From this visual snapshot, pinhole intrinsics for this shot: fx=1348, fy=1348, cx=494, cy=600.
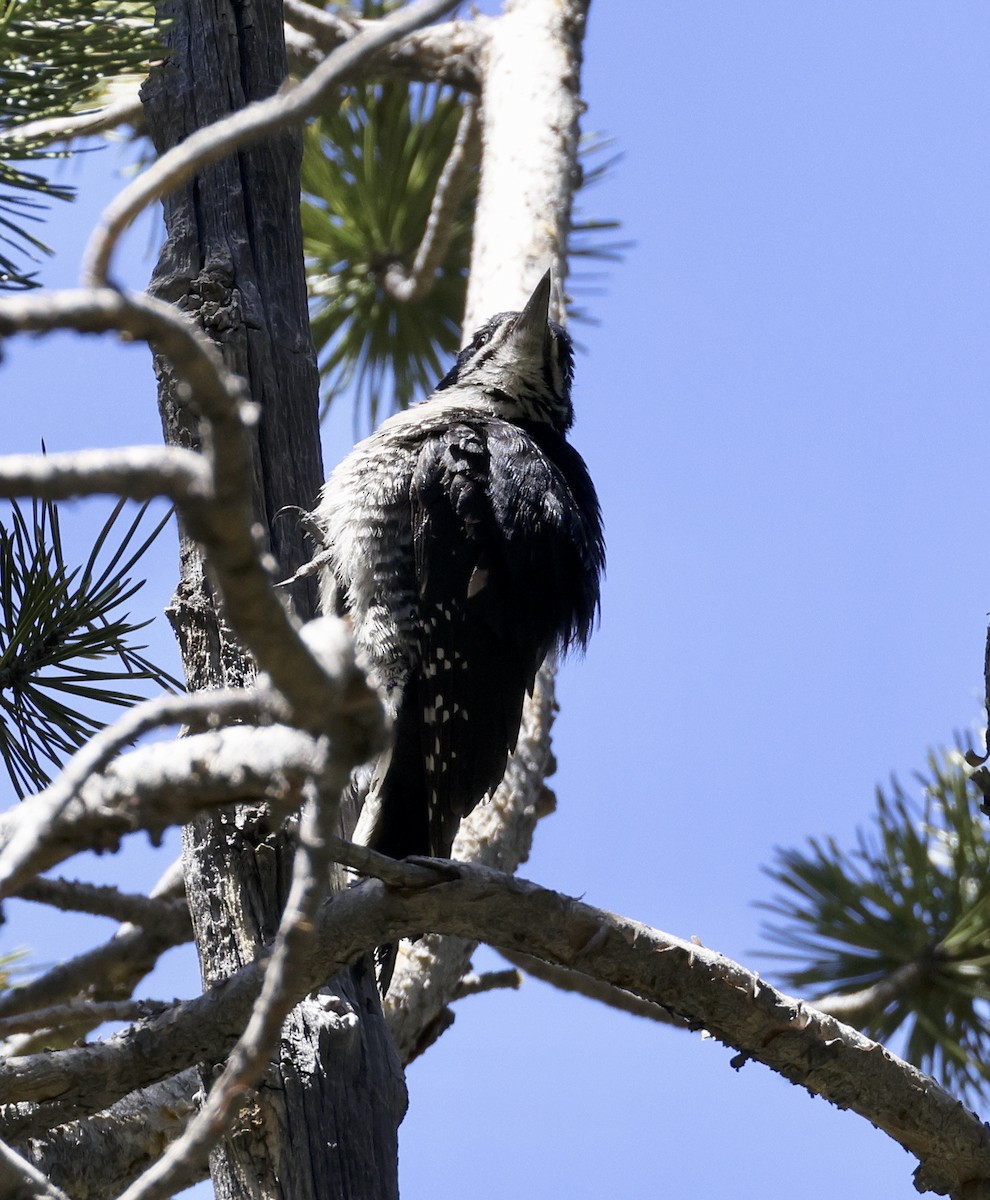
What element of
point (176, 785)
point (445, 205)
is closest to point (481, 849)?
point (445, 205)

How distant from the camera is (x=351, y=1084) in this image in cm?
192

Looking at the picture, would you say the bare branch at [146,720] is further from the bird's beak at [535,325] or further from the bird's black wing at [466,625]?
the bird's beak at [535,325]

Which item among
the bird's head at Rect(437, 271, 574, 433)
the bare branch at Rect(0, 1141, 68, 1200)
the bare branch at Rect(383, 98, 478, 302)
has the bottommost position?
the bare branch at Rect(0, 1141, 68, 1200)

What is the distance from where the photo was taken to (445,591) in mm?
2609

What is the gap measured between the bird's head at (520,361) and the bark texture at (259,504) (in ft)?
3.09

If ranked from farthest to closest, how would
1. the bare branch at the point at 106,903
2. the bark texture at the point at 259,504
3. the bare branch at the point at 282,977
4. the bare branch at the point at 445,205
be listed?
1. the bare branch at the point at 445,205
2. the bark texture at the point at 259,504
3. the bare branch at the point at 106,903
4. the bare branch at the point at 282,977

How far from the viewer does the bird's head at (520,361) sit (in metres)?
3.24

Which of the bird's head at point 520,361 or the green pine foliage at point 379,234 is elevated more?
the green pine foliage at point 379,234

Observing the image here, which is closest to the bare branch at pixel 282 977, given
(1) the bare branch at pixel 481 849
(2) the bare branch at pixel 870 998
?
(1) the bare branch at pixel 481 849

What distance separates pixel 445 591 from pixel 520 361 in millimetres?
890

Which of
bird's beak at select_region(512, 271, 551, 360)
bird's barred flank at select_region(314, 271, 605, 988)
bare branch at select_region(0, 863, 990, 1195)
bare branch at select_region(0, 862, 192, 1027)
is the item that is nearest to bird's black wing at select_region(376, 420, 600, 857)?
bird's barred flank at select_region(314, 271, 605, 988)

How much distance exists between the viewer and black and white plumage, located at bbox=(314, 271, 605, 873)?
8.45ft

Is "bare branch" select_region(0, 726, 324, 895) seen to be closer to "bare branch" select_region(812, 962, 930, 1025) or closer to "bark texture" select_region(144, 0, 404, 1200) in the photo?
"bark texture" select_region(144, 0, 404, 1200)

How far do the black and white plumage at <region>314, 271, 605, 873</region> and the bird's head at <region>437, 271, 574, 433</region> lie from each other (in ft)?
1.52
